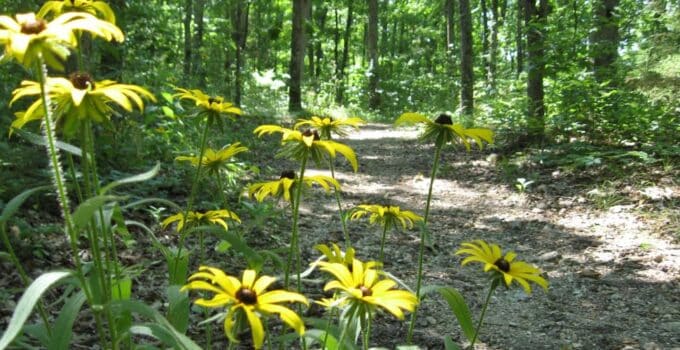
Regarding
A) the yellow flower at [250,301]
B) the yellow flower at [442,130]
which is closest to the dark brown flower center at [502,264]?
the yellow flower at [442,130]

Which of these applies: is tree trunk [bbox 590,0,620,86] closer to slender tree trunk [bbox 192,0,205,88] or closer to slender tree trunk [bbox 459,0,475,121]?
slender tree trunk [bbox 459,0,475,121]

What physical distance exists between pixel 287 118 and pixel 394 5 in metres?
13.9

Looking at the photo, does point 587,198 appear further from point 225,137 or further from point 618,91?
point 225,137

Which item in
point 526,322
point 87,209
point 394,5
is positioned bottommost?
point 526,322

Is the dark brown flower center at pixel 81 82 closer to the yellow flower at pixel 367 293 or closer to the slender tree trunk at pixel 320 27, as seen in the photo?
the yellow flower at pixel 367 293

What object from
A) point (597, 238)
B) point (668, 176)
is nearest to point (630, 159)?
point (668, 176)

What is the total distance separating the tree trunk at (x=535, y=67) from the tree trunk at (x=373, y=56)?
26.1 ft

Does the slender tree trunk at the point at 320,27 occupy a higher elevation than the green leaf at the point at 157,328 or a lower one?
higher

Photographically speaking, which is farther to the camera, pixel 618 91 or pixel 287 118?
pixel 287 118

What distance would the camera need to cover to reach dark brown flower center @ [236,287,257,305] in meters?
1.08

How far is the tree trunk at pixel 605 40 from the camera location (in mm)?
6156

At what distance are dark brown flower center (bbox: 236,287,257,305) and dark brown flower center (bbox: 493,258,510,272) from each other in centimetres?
86

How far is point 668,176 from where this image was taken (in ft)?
16.6

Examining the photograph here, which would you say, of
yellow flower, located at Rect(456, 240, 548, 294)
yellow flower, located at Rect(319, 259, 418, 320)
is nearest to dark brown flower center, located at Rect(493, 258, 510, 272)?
yellow flower, located at Rect(456, 240, 548, 294)
